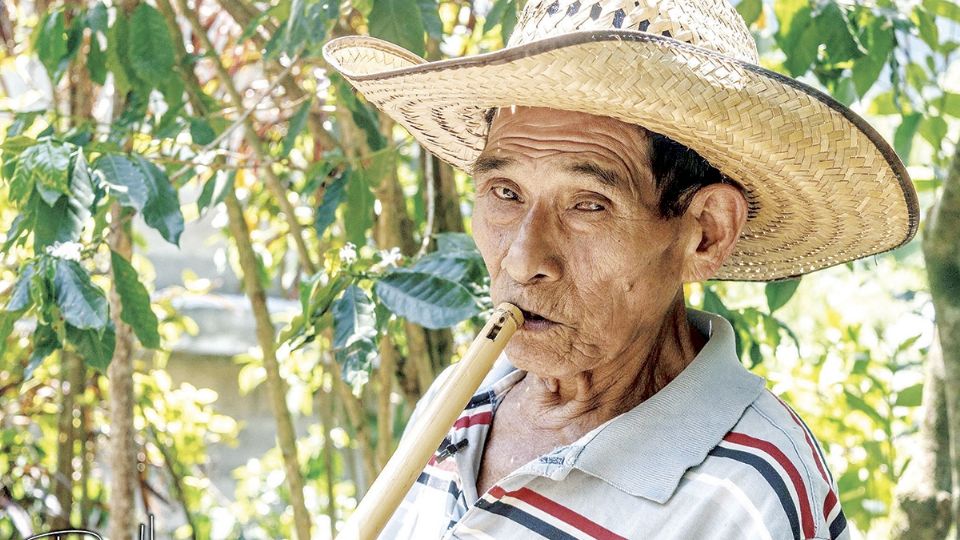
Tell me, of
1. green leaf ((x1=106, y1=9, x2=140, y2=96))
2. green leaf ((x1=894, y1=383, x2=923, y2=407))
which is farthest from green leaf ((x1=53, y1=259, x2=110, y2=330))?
green leaf ((x1=894, y1=383, x2=923, y2=407))

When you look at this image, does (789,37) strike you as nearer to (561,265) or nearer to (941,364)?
(941,364)

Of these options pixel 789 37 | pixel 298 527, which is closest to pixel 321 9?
pixel 789 37

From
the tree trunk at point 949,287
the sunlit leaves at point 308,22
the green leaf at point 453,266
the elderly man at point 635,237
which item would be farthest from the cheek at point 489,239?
the tree trunk at point 949,287

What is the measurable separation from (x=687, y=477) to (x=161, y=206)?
101cm

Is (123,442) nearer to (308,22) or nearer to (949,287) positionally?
(308,22)

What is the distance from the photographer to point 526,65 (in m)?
1.33

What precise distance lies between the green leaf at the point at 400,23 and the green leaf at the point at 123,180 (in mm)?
449

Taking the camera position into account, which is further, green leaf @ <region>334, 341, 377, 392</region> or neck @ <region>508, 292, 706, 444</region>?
green leaf @ <region>334, 341, 377, 392</region>

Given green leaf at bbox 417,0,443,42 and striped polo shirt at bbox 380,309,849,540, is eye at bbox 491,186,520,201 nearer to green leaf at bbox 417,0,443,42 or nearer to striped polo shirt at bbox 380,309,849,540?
striped polo shirt at bbox 380,309,849,540

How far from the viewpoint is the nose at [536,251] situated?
1.46 metres

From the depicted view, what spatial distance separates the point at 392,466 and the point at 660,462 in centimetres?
35

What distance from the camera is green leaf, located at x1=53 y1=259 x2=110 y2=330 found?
5.70ft

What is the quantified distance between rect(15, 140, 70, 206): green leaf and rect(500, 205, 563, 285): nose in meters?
0.73

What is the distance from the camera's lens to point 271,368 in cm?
262
